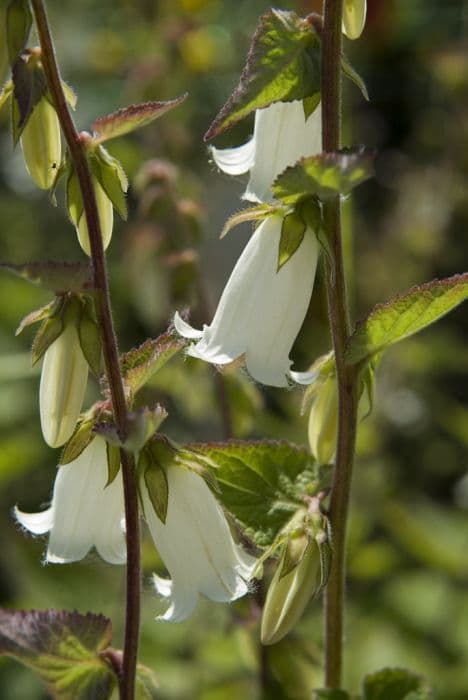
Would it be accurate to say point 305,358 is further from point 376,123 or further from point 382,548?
point 376,123

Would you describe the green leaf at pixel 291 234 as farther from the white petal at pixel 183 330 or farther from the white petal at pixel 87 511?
the white petal at pixel 87 511

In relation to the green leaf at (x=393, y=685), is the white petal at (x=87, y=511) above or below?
above

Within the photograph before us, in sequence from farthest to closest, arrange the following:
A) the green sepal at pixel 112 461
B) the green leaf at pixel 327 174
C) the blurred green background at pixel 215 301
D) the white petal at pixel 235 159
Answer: the blurred green background at pixel 215 301, the white petal at pixel 235 159, the green sepal at pixel 112 461, the green leaf at pixel 327 174

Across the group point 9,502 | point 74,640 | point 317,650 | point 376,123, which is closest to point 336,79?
point 74,640

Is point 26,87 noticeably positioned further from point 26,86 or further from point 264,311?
point 264,311

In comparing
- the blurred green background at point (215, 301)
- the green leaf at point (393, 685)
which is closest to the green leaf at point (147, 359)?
the blurred green background at point (215, 301)

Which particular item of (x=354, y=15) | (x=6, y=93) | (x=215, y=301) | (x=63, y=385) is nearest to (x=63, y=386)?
(x=63, y=385)

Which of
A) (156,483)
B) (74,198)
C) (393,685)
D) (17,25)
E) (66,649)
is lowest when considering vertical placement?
(393,685)
